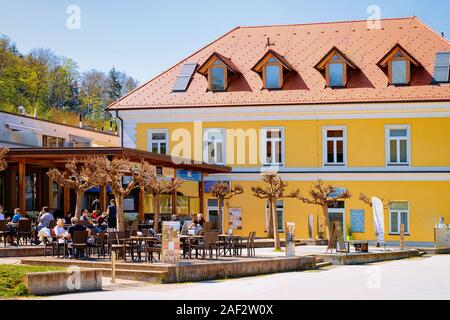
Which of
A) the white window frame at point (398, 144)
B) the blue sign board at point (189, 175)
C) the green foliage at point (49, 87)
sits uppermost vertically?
the green foliage at point (49, 87)

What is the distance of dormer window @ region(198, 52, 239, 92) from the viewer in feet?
150

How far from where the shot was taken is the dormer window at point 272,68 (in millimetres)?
45031

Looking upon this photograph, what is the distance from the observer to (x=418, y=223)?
42.4 meters

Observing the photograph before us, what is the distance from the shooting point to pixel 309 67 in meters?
45.8

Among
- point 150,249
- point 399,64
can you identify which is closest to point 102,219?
point 150,249

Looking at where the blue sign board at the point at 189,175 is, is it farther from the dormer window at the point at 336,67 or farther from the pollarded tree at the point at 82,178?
the dormer window at the point at 336,67

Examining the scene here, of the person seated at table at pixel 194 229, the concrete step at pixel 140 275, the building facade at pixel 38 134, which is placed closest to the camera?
the concrete step at pixel 140 275

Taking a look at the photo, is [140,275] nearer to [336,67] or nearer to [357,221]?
[357,221]

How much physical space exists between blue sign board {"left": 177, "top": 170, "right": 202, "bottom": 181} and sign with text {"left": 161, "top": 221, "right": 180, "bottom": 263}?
15302mm

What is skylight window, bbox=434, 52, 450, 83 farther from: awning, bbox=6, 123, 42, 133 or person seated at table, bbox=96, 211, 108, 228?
person seated at table, bbox=96, 211, 108, 228

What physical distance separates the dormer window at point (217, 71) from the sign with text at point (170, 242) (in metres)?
24.1

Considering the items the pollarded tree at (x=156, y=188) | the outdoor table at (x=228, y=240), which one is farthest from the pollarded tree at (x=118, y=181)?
the outdoor table at (x=228, y=240)

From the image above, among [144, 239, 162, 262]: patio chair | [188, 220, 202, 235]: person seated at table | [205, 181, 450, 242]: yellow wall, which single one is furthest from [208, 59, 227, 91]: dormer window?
[144, 239, 162, 262]: patio chair
